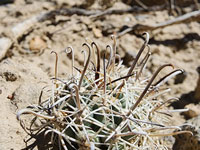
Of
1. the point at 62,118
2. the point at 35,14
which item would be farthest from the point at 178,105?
the point at 35,14

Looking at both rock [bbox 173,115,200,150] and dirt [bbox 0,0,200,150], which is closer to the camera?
rock [bbox 173,115,200,150]

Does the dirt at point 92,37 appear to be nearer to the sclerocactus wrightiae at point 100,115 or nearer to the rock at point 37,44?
the rock at point 37,44

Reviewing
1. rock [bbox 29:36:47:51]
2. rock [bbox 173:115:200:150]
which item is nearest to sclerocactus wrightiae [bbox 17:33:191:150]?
rock [bbox 173:115:200:150]

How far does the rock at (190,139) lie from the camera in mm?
1751

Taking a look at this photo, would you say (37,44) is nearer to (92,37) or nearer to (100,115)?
(92,37)

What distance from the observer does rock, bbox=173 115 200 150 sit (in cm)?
175

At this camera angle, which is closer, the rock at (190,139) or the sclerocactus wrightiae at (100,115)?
the sclerocactus wrightiae at (100,115)

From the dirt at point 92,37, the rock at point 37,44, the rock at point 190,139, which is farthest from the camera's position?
the rock at point 37,44

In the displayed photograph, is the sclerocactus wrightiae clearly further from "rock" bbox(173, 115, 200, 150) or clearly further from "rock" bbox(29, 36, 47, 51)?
"rock" bbox(29, 36, 47, 51)

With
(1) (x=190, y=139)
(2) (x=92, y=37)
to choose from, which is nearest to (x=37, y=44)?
(2) (x=92, y=37)

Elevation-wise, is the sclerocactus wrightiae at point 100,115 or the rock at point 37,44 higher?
the rock at point 37,44

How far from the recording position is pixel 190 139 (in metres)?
1.80

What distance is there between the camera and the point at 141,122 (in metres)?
1.27

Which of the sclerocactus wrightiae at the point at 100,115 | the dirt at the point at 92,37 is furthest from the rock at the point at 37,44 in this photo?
the sclerocactus wrightiae at the point at 100,115
